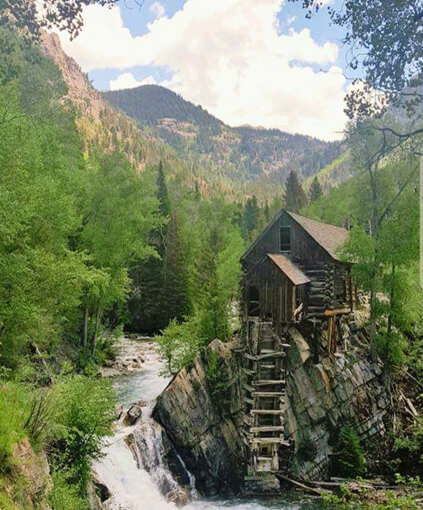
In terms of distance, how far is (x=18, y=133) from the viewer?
49.9 feet

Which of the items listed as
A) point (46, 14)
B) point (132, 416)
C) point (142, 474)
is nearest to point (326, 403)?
point (132, 416)

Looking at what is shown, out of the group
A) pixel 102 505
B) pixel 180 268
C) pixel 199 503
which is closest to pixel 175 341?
pixel 199 503

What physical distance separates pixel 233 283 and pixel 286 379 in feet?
35.4

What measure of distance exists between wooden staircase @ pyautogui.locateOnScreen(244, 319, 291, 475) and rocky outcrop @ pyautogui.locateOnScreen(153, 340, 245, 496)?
2.58 ft

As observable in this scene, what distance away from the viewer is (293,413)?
21.3 meters

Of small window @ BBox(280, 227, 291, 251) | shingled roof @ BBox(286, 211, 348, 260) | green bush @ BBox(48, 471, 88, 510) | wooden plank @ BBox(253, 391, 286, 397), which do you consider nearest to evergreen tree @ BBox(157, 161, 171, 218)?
shingled roof @ BBox(286, 211, 348, 260)

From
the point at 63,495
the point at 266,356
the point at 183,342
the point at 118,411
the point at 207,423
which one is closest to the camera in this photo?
the point at 63,495

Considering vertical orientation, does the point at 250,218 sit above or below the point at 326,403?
above

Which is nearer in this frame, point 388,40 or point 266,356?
point 388,40

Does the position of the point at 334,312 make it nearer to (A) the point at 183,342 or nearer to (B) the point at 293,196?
(A) the point at 183,342

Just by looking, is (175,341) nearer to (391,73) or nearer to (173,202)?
(391,73)

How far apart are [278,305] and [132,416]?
9095 millimetres

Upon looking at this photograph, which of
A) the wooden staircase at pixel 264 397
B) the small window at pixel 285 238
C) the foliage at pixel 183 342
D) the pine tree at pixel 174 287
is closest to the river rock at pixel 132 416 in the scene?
the foliage at pixel 183 342

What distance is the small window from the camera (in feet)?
82.6
